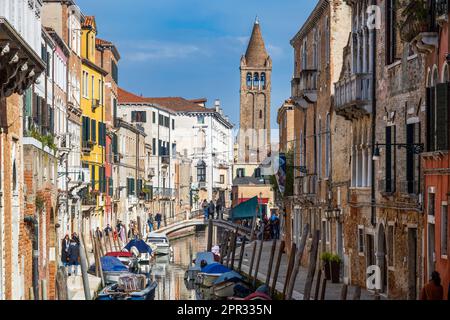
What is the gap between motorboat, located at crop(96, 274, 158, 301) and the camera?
3073 cm

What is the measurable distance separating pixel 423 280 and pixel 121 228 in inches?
1490

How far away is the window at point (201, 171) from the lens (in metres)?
101

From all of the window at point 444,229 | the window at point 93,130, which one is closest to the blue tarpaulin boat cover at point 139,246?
the window at point 93,130

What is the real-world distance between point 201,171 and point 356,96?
7285 cm

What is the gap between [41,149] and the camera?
87.6 feet

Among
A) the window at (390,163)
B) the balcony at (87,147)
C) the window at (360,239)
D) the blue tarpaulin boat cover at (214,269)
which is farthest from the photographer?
the balcony at (87,147)

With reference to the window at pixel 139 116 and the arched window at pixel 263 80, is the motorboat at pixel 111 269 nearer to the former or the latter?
the window at pixel 139 116

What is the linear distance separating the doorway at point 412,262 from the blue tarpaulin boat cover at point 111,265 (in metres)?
15.1

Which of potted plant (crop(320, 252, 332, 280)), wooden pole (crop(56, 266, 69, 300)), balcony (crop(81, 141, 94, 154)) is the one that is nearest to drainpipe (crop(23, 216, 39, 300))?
wooden pole (crop(56, 266, 69, 300))

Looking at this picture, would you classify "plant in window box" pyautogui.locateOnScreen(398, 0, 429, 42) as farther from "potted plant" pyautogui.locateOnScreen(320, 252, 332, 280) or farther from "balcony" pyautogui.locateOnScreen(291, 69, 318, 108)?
"balcony" pyautogui.locateOnScreen(291, 69, 318, 108)

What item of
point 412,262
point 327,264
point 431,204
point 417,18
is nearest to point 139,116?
point 327,264

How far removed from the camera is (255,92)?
116438 mm
